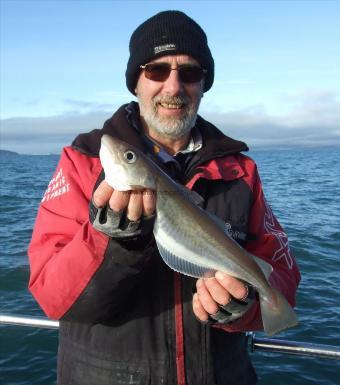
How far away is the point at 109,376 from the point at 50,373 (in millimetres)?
5037

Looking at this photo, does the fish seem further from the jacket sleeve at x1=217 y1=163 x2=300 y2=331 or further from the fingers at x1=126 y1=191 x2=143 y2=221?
the jacket sleeve at x1=217 y1=163 x2=300 y2=331

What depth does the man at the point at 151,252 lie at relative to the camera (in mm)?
3197

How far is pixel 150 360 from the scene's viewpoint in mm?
3656

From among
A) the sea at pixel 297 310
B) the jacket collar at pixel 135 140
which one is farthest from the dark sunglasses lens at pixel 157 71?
the sea at pixel 297 310

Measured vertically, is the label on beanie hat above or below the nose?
above

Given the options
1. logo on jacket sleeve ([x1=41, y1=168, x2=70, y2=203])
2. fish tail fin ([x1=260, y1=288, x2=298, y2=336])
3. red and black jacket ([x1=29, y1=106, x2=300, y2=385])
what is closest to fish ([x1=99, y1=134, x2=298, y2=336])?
fish tail fin ([x1=260, y1=288, x2=298, y2=336])

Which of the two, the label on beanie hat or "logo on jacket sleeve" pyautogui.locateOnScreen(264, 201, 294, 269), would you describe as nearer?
"logo on jacket sleeve" pyautogui.locateOnScreen(264, 201, 294, 269)

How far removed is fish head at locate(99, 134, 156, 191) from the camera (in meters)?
3.03

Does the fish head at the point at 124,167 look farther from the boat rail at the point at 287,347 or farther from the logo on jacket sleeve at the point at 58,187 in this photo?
the boat rail at the point at 287,347

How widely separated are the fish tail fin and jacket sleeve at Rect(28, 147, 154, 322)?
1069 mm

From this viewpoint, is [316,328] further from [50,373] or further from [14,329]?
[14,329]

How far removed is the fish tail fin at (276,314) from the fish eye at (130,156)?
148 centimetres

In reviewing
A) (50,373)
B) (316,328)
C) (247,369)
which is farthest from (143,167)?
(316,328)

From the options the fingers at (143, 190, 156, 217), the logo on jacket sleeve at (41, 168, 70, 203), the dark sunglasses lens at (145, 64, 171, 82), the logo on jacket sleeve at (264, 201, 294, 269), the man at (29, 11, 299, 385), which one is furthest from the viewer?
the dark sunglasses lens at (145, 64, 171, 82)
